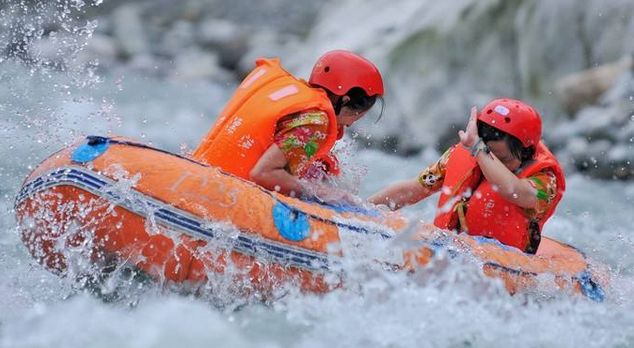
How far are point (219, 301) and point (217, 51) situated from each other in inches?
398

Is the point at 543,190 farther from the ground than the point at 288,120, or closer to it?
closer to it

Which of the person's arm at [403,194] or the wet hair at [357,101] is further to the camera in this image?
the person's arm at [403,194]

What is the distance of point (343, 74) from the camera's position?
4.54m

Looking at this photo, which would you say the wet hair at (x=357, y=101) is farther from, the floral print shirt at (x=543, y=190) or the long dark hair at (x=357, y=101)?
the floral print shirt at (x=543, y=190)

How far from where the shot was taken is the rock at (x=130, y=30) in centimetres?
1423

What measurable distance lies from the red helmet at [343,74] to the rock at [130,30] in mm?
9963

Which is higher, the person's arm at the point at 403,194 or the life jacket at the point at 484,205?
the person's arm at the point at 403,194

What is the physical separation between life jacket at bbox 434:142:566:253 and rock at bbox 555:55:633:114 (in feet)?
16.1

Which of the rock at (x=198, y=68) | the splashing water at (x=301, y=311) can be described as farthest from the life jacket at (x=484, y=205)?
the rock at (x=198, y=68)

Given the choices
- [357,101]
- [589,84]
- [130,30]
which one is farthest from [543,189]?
[130,30]

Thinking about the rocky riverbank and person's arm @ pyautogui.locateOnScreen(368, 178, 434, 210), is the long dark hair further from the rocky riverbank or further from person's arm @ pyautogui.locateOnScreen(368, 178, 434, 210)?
the rocky riverbank

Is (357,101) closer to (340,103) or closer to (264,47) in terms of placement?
(340,103)

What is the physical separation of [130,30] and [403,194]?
10.2 metres

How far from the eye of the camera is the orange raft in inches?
156
